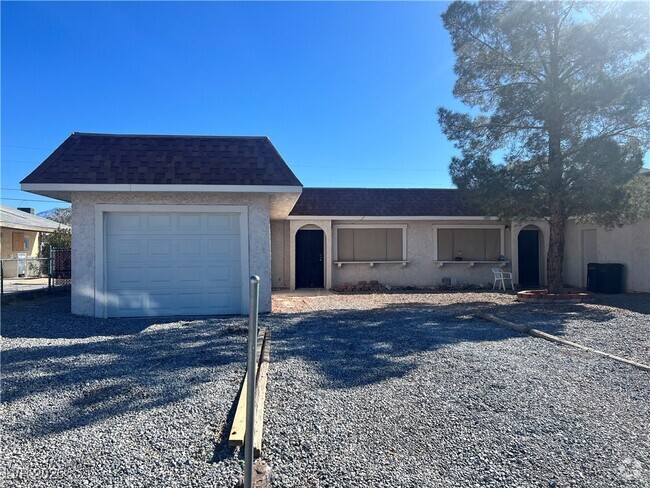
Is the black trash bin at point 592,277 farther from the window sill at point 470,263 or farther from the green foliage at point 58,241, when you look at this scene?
the green foliage at point 58,241

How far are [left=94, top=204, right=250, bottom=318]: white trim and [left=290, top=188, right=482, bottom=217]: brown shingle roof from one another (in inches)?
226

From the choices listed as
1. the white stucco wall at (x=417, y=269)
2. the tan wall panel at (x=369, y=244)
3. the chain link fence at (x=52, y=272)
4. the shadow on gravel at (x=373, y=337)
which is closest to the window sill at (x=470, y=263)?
the white stucco wall at (x=417, y=269)

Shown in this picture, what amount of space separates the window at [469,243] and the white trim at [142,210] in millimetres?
8810

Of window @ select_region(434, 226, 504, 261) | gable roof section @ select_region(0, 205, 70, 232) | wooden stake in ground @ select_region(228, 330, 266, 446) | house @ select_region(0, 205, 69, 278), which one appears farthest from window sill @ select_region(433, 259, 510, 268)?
gable roof section @ select_region(0, 205, 70, 232)

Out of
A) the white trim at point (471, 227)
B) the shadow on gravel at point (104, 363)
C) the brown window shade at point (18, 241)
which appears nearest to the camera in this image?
the shadow on gravel at point (104, 363)

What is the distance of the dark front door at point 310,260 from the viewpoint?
16.1m

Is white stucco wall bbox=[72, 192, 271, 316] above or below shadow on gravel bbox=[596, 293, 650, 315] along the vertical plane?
above

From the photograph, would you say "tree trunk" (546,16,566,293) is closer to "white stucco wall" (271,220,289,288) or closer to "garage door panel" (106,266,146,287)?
"white stucco wall" (271,220,289,288)

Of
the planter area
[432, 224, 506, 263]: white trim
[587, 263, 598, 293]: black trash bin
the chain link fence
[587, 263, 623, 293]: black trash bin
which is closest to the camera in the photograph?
the planter area

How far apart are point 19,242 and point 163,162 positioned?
17552 millimetres

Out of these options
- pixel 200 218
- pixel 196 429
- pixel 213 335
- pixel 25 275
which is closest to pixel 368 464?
pixel 196 429

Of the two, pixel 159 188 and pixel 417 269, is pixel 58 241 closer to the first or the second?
pixel 159 188

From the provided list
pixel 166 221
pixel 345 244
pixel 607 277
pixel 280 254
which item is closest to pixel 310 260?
pixel 280 254

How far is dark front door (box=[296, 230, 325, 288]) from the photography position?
1611cm
